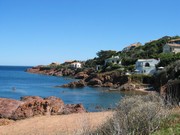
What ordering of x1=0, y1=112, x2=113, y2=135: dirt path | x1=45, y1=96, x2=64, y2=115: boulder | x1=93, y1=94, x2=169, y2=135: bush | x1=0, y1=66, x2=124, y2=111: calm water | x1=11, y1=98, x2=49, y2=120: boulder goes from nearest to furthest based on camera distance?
x1=93, y1=94, x2=169, y2=135: bush, x1=0, y1=112, x2=113, y2=135: dirt path, x1=11, y1=98, x2=49, y2=120: boulder, x1=45, y1=96, x2=64, y2=115: boulder, x1=0, y1=66, x2=124, y2=111: calm water

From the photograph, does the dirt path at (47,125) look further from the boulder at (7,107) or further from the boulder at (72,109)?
the boulder at (72,109)

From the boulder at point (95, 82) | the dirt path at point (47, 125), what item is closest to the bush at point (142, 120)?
the dirt path at point (47, 125)

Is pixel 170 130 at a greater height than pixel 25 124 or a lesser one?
greater

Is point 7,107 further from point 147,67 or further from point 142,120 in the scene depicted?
point 147,67

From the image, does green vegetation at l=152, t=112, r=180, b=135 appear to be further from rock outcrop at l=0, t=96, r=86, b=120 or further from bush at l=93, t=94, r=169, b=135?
rock outcrop at l=0, t=96, r=86, b=120

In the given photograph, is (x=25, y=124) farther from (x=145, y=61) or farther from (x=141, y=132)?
(x=145, y=61)

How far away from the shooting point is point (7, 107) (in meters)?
28.0

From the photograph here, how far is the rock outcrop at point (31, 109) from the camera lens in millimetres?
27264

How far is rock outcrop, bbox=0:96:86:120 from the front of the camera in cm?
2726

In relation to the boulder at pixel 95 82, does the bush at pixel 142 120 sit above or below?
above

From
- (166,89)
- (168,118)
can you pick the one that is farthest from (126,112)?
(166,89)

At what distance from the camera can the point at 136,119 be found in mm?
11508

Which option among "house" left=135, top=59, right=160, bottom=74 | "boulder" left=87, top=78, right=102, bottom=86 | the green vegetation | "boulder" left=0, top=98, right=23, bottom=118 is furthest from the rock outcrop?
"house" left=135, top=59, right=160, bottom=74

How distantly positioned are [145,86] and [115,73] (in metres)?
12.4
